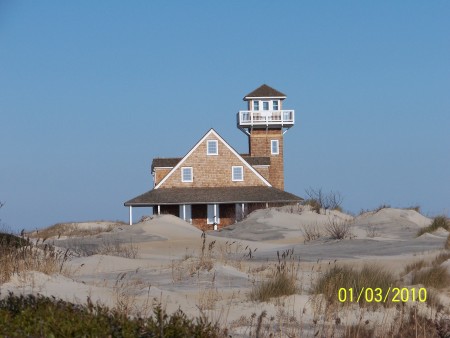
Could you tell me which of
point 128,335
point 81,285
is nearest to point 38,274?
point 81,285

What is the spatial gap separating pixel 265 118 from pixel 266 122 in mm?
335

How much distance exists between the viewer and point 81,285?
1334 cm

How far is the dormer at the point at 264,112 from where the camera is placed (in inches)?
2301

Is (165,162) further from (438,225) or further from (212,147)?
(438,225)

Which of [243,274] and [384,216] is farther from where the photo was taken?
[384,216]

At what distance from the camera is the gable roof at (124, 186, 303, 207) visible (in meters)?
48.5

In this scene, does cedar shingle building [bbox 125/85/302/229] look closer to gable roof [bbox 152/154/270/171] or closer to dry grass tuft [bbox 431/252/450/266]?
gable roof [bbox 152/154/270/171]

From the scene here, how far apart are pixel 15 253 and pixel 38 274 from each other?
155cm

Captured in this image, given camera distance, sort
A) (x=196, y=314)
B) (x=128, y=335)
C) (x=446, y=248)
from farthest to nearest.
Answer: (x=446, y=248) < (x=196, y=314) < (x=128, y=335)

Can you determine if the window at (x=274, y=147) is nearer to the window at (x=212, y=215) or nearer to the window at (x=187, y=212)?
the window at (x=212, y=215)

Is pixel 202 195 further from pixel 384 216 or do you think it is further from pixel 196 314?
pixel 196 314
